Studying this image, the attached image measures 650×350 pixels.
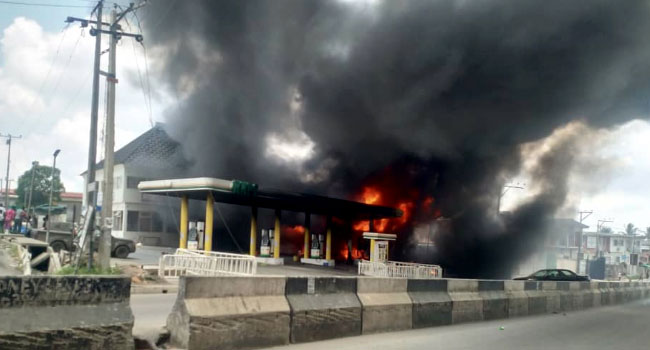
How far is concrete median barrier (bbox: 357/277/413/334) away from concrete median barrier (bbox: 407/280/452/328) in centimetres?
20

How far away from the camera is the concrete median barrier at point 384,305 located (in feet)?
28.7

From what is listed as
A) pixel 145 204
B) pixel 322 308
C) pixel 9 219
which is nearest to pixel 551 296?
pixel 322 308

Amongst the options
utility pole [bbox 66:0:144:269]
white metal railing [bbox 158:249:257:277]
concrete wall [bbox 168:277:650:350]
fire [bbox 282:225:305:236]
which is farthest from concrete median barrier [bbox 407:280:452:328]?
fire [bbox 282:225:305:236]

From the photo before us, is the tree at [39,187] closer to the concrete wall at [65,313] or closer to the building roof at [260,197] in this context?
the building roof at [260,197]

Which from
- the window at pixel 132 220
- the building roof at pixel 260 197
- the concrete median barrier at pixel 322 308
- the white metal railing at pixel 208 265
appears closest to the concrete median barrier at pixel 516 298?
the concrete median barrier at pixel 322 308

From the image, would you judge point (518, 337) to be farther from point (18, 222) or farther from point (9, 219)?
point (9, 219)

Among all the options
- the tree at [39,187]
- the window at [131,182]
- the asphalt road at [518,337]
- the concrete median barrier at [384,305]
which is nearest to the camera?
the asphalt road at [518,337]

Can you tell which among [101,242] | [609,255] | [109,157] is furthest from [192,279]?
[609,255]

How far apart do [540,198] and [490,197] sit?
3.44m

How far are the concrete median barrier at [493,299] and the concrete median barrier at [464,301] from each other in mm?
210

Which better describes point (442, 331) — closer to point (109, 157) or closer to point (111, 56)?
point (109, 157)

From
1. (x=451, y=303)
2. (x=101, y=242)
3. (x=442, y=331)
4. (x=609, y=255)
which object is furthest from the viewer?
(x=609, y=255)

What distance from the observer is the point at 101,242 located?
14.9 meters

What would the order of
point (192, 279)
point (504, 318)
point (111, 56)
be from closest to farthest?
point (192, 279) → point (504, 318) → point (111, 56)
